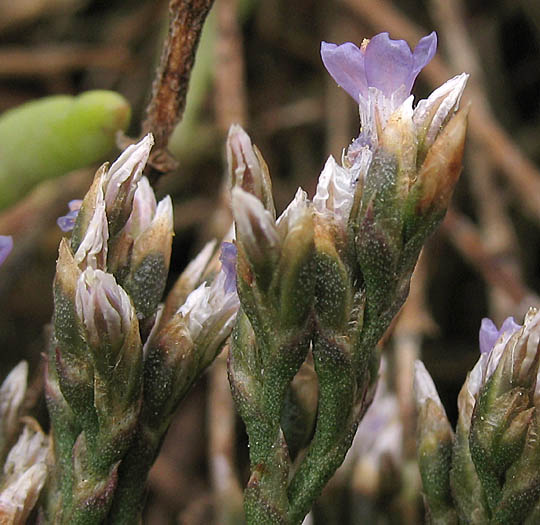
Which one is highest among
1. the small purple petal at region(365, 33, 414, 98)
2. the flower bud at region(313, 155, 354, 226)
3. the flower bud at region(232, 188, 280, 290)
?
the small purple petal at region(365, 33, 414, 98)

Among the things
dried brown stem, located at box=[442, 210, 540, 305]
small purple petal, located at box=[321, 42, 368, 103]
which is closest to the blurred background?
dried brown stem, located at box=[442, 210, 540, 305]

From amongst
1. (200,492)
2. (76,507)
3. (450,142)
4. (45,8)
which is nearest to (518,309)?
(200,492)

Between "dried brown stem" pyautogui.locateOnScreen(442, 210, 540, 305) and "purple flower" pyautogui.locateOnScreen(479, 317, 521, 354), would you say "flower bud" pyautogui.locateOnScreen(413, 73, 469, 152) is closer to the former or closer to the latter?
"purple flower" pyautogui.locateOnScreen(479, 317, 521, 354)

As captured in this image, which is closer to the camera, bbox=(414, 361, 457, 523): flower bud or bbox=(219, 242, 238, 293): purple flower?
bbox=(219, 242, 238, 293): purple flower

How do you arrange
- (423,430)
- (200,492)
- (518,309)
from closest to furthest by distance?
1. (423,430)
2. (518,309)
3. (200,492)

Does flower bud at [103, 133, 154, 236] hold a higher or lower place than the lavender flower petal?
lower

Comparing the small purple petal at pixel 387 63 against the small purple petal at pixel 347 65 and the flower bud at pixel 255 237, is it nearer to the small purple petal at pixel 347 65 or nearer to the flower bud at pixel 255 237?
the small purple petal at pixel 347 65

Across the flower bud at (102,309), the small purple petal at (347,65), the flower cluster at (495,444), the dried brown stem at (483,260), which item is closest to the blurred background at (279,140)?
the dried brown stem at (483,260)

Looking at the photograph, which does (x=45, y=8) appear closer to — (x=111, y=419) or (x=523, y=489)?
(x=111, y=419)
